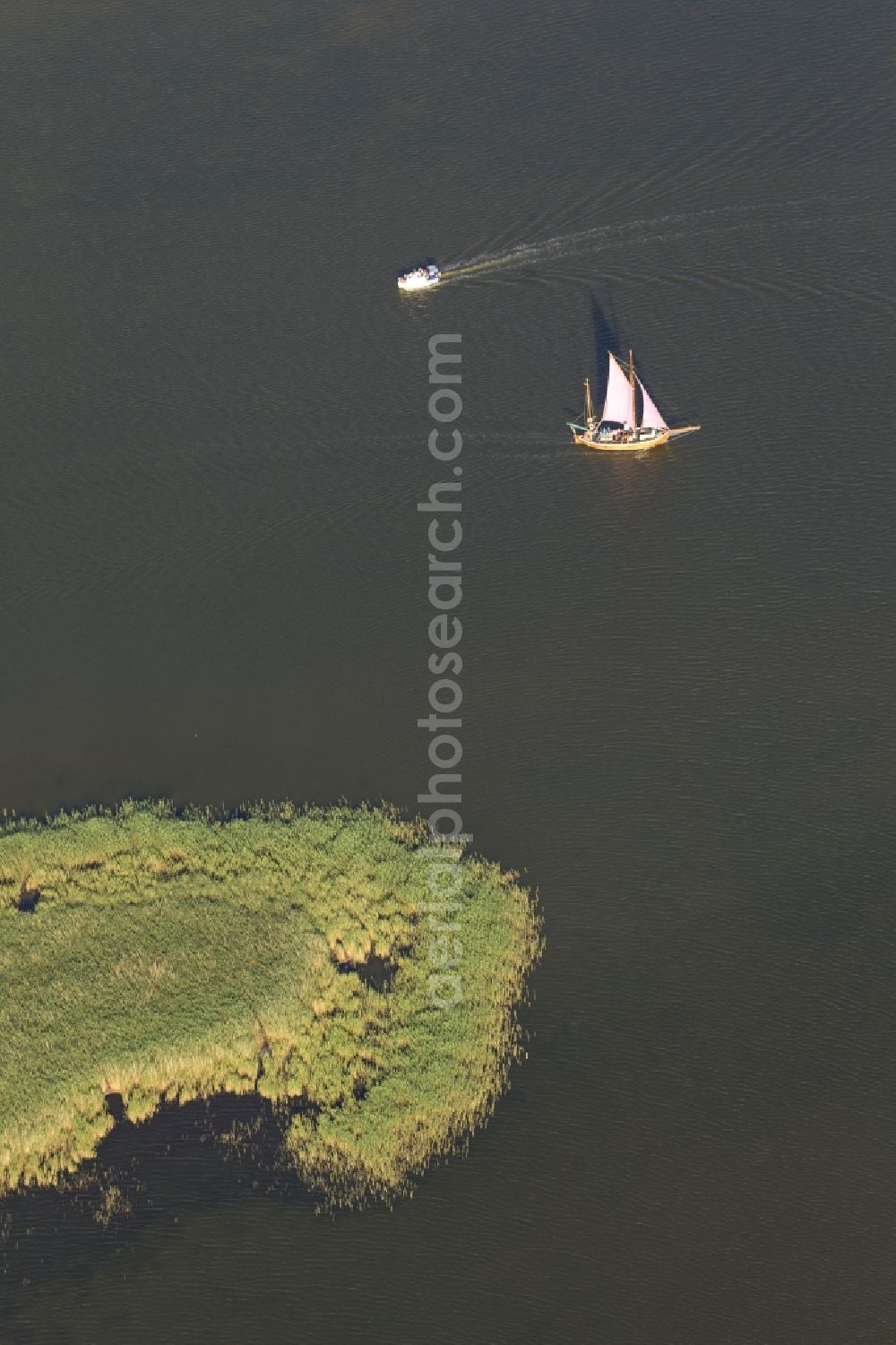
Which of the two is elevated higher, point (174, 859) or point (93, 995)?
point (174, 859)

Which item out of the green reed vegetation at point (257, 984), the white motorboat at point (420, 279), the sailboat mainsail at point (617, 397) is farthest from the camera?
the white motorboat at point (420, 279)

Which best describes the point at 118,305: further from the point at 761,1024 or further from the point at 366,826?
the point at 761,1024

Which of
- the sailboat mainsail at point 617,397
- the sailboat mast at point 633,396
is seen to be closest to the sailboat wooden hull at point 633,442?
the sailboat mast at point 633,396

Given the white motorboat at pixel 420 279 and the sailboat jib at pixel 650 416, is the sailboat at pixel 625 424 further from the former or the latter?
the white motorboat at pixel 420 279

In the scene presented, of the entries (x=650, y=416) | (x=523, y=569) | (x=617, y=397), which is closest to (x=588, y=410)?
(x=617, y=397)

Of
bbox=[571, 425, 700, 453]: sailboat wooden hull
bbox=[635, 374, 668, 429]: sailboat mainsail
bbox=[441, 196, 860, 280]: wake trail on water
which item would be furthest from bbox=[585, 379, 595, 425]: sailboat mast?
bbox=[441, 196, 860, 280]: wake trail on water

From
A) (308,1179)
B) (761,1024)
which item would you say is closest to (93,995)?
(308,1179)

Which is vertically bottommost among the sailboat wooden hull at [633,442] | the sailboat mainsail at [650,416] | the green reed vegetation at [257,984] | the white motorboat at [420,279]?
the green reed vegetation at [257,984]
